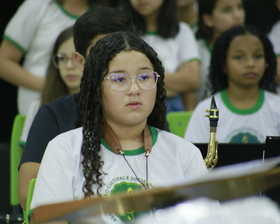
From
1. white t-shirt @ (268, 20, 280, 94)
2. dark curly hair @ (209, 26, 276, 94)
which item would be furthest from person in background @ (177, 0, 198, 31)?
dark curly hair @ (209, 26, 276, 94)

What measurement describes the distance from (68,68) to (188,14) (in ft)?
5.10

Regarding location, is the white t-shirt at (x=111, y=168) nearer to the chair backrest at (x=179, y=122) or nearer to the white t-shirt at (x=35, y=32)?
Answer: the chair backrest at (x=179, y=122)

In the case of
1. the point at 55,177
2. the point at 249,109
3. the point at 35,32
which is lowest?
the point at 55,177

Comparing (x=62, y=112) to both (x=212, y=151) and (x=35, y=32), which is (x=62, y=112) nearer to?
(x=212, y=151)

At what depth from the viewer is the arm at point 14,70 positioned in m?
3.63

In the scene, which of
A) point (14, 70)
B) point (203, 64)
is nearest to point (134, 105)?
point (14, 70)

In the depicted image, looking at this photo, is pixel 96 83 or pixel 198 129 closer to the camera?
pixel 96 83

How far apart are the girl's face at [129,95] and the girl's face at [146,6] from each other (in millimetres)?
1862

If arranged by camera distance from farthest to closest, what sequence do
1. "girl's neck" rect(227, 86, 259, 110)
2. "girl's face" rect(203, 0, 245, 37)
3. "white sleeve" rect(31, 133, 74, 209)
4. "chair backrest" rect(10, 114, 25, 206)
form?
"girl's face" rect(203, 0, 245, 37) → "girl's neck" rect(227, 86, 259, 110) → "chair backrest" rect(10, 114, 25, 206) → "white sleeve" rect(31, 133, 74, 209)

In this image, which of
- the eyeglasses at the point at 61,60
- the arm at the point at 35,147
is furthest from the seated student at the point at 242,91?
the arm at the point at 35,147

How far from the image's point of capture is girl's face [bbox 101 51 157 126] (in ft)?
6.36

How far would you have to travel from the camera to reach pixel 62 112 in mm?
2395

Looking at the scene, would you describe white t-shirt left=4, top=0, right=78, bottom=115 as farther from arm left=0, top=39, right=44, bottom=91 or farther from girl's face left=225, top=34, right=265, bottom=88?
girl's face left=225, top=34, right=265, bottom=88

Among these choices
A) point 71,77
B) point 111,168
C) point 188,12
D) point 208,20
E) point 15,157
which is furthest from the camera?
point 188,12
